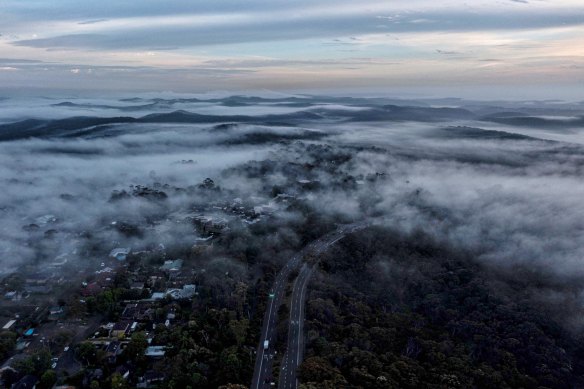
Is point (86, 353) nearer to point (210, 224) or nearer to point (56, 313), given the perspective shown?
point (56, 313)

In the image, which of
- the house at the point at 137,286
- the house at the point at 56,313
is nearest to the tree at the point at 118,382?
the house at the point at 56,313

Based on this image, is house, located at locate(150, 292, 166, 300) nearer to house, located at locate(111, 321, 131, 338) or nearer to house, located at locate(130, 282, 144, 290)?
house, located at locate(130, 282, 144, 290)

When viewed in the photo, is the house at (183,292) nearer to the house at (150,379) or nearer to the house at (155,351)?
the house at (155,351)

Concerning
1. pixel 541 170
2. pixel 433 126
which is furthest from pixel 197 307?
pixel 433 126

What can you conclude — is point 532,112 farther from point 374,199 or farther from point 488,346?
point 488,346

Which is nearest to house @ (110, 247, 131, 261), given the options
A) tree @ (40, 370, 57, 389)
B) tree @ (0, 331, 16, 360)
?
tree @ (0, 331, 16, 360)

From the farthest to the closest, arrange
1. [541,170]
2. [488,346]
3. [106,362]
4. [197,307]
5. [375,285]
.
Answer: [541,170] → [375,285] → [197,307] → [488,346] → [106,362]
